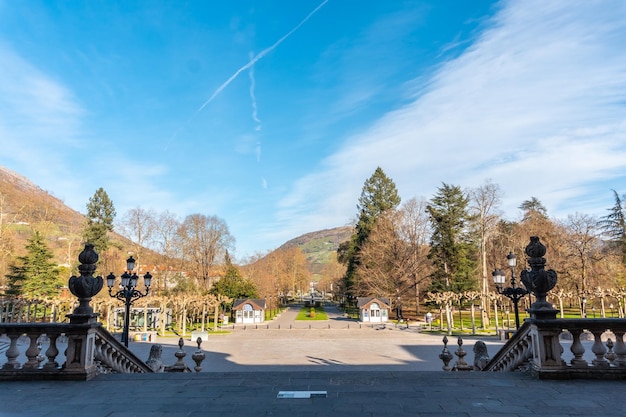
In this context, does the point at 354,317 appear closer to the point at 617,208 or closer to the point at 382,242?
the point at 382,242

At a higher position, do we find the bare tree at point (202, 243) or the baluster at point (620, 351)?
the bare tree at point (202, 243)

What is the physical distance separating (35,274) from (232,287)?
22489 mm

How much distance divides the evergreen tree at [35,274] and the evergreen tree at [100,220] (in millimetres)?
12122

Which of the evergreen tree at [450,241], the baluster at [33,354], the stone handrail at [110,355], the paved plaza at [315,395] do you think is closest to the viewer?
the paved plaza at [315,395]

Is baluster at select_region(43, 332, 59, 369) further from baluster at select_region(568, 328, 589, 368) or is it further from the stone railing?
baluster at select_region(568, 328, 589, 368)

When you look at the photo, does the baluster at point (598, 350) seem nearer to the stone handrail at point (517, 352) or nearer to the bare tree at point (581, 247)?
the stone handrail at point (517, 352)

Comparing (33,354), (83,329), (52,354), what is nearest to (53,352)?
(52,354)

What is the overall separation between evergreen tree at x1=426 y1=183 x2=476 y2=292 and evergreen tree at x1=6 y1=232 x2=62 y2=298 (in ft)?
153

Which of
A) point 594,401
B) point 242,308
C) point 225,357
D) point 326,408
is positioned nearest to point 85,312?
point 326,408

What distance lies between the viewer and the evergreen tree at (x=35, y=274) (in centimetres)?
4012

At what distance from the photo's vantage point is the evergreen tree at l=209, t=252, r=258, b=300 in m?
48.8

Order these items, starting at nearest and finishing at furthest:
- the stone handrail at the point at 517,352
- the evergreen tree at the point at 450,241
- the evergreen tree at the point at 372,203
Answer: the stone handrail at the point at 517,352
the evergreen tree at the point at 450,241
the evergreen tree at the point at 372,203

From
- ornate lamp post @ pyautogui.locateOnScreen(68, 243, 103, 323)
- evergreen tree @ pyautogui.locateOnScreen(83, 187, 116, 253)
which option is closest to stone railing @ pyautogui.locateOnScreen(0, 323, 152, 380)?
ornate lamp post @ pyautogui.locateOnScreen(68, 243, 103, 323)

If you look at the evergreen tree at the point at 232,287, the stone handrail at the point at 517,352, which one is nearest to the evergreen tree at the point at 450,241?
the evergreen tree at the point at 232,287
